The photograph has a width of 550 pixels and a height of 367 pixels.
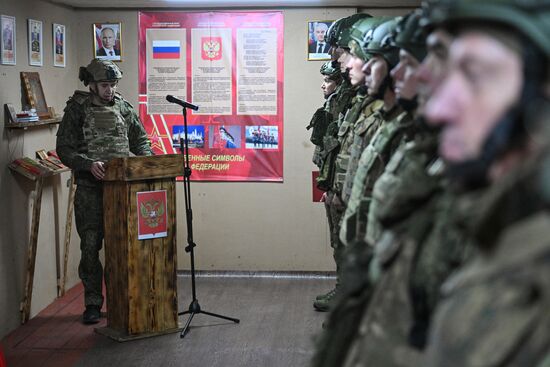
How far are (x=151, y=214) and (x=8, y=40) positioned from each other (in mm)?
1507

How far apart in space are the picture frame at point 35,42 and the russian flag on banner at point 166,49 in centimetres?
114

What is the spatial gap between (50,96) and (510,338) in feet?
18.5

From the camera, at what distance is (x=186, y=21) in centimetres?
698

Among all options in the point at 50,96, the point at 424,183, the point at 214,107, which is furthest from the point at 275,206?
the point at 424,183

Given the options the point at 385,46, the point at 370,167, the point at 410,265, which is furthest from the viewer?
the point at 385,46

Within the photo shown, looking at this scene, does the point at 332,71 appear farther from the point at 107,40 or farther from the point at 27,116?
the point at 27,116

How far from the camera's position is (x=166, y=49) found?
7008 mm

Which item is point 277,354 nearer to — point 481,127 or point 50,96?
point 50,96

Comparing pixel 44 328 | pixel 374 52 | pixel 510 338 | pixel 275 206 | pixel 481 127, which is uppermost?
pixel 374 52

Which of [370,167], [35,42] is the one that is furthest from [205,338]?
[370,167]

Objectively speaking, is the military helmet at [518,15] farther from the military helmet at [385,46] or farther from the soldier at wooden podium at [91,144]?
the soldier at wooden podium at [91,144]

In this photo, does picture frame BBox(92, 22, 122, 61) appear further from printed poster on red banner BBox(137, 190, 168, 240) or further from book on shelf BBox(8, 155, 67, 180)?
printed poster on red banner BBox(137, 190, 168, 240)

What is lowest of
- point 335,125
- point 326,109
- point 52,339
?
point 52,339

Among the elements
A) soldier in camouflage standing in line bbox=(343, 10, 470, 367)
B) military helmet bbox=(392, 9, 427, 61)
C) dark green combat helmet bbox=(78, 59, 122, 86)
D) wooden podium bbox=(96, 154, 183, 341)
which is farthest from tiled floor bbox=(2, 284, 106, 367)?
soldier in camouflage standing in line bbox=(343, 10, 470, 367)
